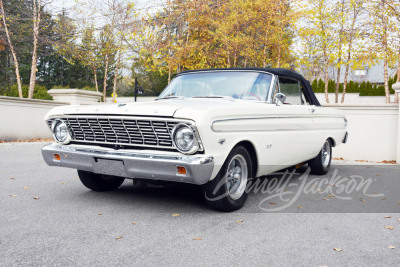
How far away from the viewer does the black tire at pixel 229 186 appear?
4297 millimetres

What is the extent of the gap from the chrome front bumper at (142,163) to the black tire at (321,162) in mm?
3732

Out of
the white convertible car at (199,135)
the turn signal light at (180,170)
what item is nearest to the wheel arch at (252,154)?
the white convertible car at (199,135)

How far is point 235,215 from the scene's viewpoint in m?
4.47

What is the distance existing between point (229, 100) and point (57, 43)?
58.1 ft

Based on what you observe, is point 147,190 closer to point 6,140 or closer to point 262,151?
point 262,151

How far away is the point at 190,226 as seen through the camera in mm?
3980

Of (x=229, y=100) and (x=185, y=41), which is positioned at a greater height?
(x=185, y=41)

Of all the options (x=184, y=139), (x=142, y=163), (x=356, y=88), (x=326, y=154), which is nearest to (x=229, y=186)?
(x=184, y=139)

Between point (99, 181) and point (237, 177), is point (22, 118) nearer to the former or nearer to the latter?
point (99, 181)

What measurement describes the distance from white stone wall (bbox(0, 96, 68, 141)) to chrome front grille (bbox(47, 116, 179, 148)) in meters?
10.1

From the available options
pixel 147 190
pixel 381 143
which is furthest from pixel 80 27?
pixel 147 190

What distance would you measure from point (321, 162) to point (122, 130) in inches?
→ 166

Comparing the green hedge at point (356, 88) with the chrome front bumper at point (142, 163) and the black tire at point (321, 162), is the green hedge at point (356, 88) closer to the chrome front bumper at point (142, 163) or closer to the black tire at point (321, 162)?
the black tire at point (321, 162)

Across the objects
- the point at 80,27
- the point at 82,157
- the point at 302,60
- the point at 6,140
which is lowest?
the point at 6,140
